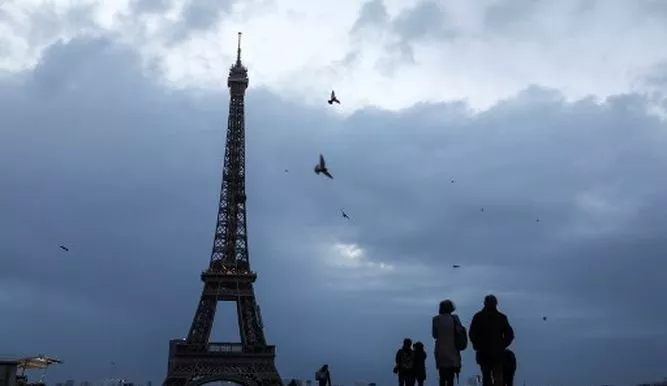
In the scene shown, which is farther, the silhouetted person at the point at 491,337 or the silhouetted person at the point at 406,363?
the silhouetted person at the point at 406,363

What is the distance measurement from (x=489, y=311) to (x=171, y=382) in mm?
73726

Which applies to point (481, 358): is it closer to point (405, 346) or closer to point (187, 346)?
point (405, 346)

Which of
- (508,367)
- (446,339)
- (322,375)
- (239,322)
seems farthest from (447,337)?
(239,322)

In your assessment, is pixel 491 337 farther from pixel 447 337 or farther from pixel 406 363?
pixel 406 363

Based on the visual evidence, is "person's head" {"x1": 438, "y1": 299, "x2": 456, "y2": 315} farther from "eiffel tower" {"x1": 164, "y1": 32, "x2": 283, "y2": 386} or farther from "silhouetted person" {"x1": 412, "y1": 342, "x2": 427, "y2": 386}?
"eiffel tower" {"x1": 164, "y1": 32, "x2": 283, "y2": 386}

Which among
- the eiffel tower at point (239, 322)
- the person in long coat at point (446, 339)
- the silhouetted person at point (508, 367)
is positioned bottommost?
the silhouetted person at point (508, 367)

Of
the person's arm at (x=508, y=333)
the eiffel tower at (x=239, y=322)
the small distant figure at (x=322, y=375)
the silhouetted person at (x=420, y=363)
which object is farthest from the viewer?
the eiffel tower at (x=239, y=322)

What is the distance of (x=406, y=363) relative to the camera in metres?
18.1

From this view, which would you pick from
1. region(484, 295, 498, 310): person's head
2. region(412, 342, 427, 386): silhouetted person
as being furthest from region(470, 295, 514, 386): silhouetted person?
region(412, 342, 427, 386): silhouetted person

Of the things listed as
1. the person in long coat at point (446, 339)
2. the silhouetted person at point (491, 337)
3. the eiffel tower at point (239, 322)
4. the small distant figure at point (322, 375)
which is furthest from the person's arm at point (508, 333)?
the eiffel tower at point (239, 322)

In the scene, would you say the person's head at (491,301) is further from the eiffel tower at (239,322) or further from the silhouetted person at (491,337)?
the eiffel tower at (239,322)

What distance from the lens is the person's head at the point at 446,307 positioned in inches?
555

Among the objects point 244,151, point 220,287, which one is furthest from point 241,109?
point 220,287

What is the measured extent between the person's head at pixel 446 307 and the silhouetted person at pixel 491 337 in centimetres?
88
